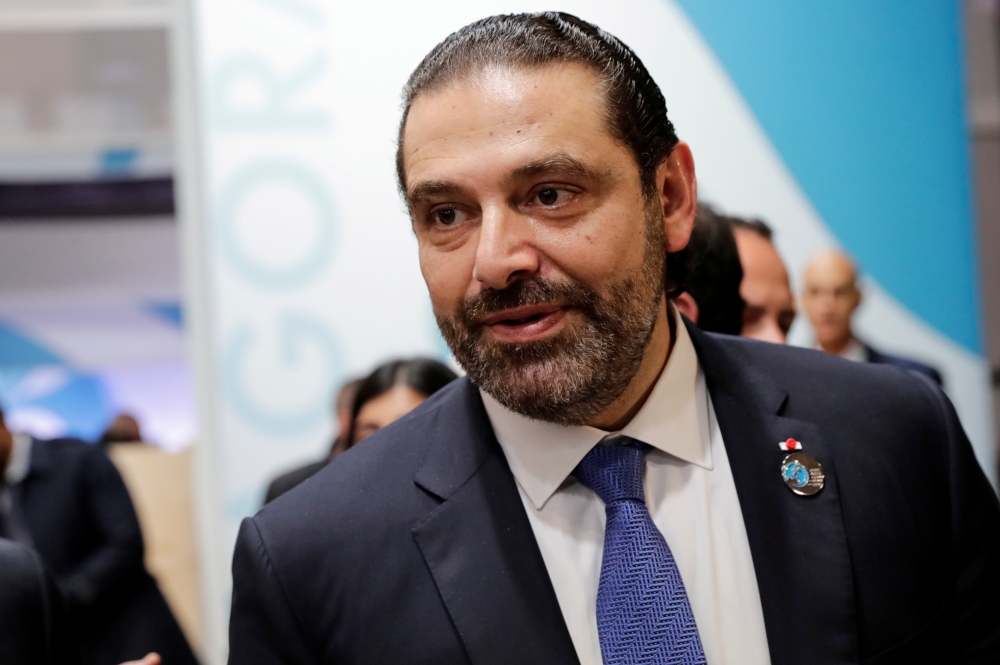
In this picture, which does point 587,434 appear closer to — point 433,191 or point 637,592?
point 637,592

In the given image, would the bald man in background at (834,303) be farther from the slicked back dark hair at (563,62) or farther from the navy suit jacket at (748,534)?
the slicked back dark hair at (563,62)

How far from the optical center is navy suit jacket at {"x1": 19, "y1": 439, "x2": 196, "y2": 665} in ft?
10.2

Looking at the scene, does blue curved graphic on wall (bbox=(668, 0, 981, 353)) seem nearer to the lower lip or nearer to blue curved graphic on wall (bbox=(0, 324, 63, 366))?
the lower lip

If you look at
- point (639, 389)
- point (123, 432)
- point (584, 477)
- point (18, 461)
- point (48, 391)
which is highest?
point (639, 389)

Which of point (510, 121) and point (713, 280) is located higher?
point (510, 121)

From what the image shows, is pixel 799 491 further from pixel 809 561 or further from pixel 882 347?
pixel 882 347

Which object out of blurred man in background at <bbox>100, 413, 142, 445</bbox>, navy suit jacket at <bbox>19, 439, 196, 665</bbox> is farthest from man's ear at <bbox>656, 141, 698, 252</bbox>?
blurred man in background at <bbox>100, 413, 142, 445</bbox>

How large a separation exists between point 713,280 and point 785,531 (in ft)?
1.61

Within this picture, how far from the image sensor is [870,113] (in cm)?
207

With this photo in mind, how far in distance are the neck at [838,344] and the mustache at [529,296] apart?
0.88 metres

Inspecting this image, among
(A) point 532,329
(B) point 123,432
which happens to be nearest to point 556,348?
(A) point 532,329

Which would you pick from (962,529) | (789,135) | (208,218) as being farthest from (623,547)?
(208,218)

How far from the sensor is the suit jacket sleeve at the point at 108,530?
3221 mm

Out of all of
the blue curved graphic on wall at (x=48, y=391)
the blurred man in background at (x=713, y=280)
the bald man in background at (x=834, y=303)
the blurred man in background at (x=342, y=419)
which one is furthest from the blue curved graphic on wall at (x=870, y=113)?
the blue curved graphic on wall at (x=48, y=391)
